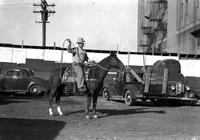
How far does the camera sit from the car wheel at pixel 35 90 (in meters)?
27.9

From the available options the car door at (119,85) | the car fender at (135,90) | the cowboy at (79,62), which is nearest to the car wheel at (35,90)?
the car door at (119,85)

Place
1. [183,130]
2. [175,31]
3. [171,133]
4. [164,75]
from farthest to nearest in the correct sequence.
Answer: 1. [175,31]
2. [164,75]
3. [183,130]
4. [171,133]

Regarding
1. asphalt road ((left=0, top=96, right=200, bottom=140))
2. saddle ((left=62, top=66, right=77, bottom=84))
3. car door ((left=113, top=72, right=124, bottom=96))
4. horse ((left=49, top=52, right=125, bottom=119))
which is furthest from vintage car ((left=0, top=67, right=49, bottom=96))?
saddle ((left=62, top=66, right=77, bottom=84))

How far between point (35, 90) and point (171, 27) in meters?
29.1

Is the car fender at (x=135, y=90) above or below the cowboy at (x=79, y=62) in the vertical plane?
below

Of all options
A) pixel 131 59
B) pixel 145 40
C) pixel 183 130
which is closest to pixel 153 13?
pixel 145 40

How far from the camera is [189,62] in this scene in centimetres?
3625

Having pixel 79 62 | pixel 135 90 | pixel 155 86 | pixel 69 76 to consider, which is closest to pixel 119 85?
pixel 135 90

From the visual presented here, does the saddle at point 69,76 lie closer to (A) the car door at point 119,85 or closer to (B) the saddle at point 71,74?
(B) the saddle at point 71,74

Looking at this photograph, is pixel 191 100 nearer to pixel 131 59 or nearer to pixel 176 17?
pixel 131 59

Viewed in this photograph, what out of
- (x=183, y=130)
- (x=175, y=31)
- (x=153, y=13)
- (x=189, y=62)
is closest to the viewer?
(x=183, y=130)

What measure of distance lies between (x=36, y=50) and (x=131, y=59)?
8.65 m

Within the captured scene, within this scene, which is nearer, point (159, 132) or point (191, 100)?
point (159, 132)

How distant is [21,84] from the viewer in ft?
91.5
